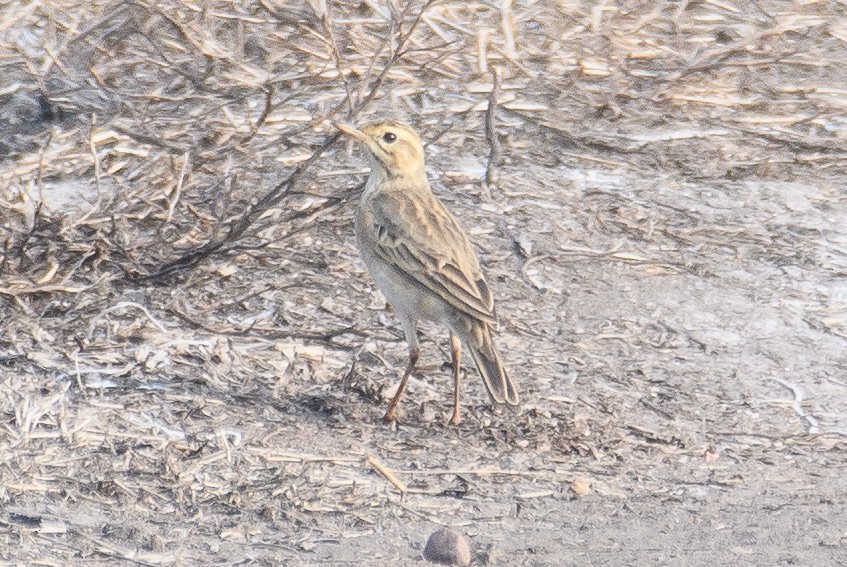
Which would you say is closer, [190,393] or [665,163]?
[190,393]

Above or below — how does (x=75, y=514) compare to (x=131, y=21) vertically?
below

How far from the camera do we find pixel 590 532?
5.96m

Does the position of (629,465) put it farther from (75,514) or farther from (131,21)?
(131,21)

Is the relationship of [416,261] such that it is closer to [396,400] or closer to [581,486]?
[396,400]

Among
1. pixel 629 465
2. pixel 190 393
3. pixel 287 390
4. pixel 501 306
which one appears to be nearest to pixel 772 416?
pixel 629 465

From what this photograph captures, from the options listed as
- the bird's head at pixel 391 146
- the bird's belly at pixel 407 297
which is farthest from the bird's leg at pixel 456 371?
the bird's head at pixel 391 146

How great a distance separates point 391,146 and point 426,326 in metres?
1.08

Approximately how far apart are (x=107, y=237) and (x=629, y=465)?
3.12 meters

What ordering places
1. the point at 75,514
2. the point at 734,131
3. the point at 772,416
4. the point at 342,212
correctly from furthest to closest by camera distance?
1. the point at 734,131
2. the point at 342,212
3. the point at 772,416
4. the point at 75,514

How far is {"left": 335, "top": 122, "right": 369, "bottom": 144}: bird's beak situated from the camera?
7.24m

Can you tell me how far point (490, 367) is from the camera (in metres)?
6.69

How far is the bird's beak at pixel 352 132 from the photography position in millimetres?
7238

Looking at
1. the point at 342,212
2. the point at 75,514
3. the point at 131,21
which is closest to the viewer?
the point at 75,514

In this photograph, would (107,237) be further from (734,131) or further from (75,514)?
(734,131)
